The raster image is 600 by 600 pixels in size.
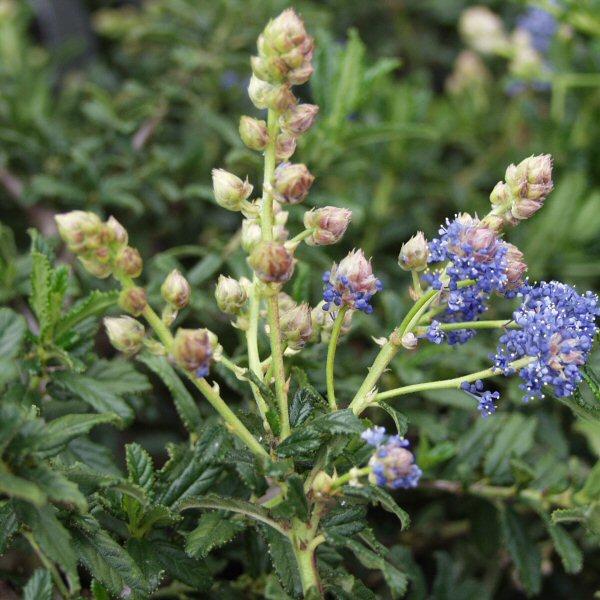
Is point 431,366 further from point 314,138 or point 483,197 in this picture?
point 483,197

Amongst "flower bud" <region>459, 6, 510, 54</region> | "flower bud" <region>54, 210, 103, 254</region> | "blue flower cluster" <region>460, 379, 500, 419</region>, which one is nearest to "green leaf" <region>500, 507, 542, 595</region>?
"blue flower cluster" <region>460, 379, 500, 419</region>

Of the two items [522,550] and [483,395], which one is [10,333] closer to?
[483,395]

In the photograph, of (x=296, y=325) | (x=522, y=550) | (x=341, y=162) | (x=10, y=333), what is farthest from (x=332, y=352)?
(x=341, y=162)

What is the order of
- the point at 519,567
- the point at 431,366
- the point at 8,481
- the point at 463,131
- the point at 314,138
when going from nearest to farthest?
the point at 8,481 → the point at 519,567 → the point at 431,366 → the point at 314,138 → the point at 463,131

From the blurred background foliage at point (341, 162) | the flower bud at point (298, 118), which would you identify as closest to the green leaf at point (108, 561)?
the blurred background foliage at point (341, 162)

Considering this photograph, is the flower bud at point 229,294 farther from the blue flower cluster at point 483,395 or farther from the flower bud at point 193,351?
the blue flower cluster at point 483,395

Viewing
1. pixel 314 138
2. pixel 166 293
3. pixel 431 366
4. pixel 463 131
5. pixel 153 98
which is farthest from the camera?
pixel 463 131

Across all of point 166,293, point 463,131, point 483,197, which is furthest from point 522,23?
point 166,293
